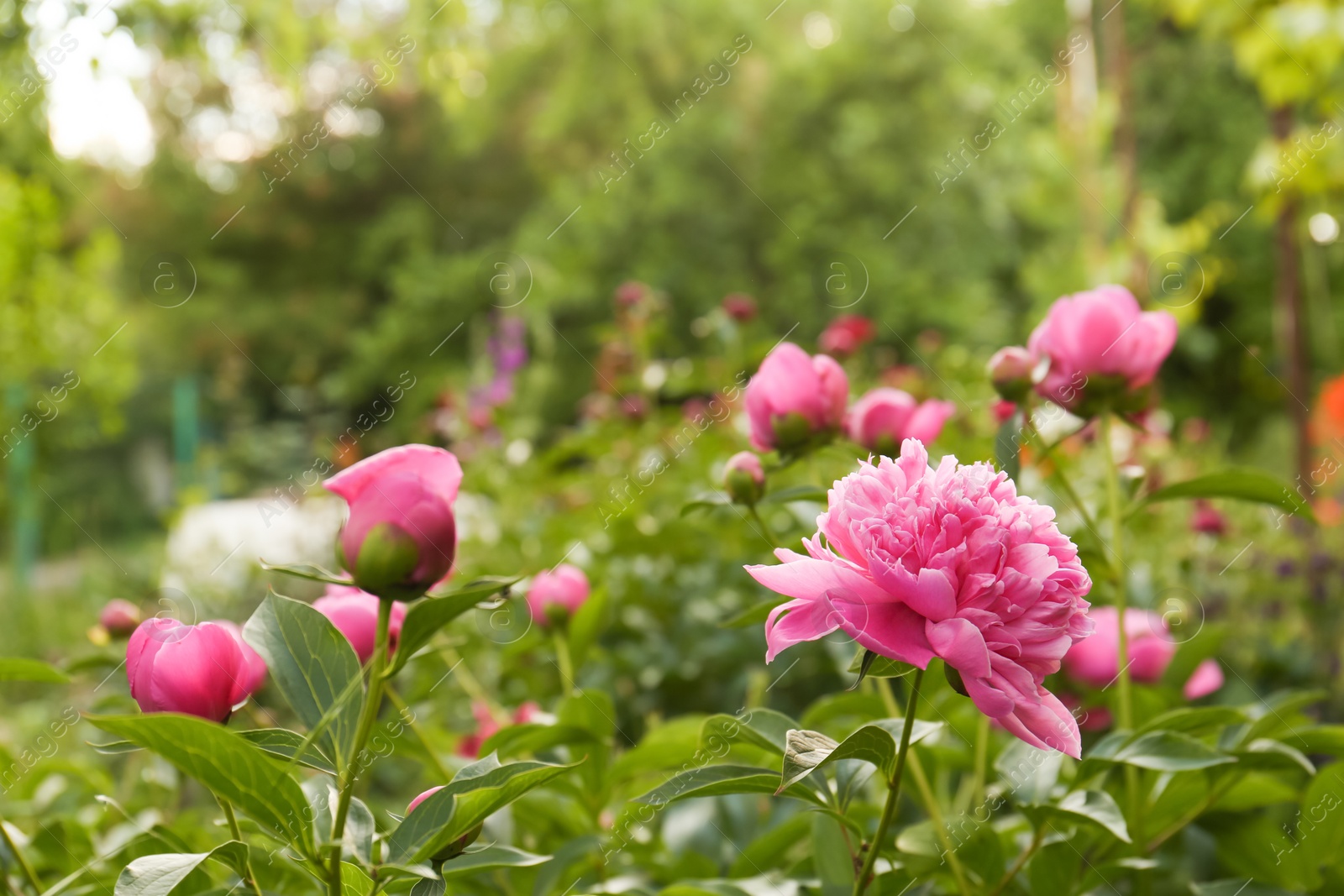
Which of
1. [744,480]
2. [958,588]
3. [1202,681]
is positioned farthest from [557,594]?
[1202,681]

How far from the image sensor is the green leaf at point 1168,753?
1.62 feet

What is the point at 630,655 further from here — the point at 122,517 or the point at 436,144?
the point at 436,144

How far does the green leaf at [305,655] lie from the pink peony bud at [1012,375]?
42 cm

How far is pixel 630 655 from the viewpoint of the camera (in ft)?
3.72

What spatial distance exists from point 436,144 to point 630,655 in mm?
10384

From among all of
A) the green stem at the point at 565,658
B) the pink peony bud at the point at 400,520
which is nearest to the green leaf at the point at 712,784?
the pink peony bud at the point at 400,520

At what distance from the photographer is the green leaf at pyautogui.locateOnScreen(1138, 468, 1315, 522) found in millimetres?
598

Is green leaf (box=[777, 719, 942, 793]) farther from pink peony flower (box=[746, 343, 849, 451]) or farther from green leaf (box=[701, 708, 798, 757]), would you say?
pink peony flower (box=[746, 343, 849, 451])

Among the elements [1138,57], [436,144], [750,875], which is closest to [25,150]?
[750,875]

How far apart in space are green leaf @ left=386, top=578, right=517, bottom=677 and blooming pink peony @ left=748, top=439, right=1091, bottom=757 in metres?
0.11

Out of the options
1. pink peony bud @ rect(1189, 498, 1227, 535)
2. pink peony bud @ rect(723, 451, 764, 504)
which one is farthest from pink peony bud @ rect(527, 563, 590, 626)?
pink peony bud @ rect(1189, 498, 1227, 535)

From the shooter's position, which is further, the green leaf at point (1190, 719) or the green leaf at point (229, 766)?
the green leaf at point (1190, 719)

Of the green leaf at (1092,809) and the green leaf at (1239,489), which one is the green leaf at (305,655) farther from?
the green leaf at (1239,489)

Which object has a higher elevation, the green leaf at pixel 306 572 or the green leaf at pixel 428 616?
the green leaf at pixel 306 572
